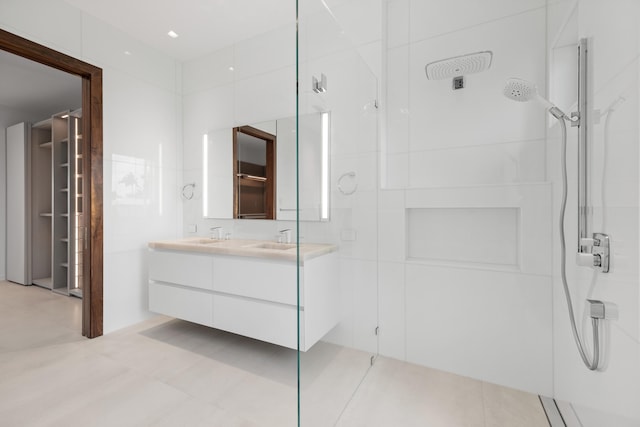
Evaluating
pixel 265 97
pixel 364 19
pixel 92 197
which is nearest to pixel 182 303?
pixel 92 197

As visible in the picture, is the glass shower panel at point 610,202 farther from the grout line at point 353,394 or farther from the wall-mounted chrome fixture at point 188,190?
the wall-mounted chrome fixture at point 188,190

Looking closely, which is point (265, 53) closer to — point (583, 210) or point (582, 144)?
point (582, 144)

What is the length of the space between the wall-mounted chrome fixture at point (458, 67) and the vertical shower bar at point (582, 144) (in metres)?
0.61

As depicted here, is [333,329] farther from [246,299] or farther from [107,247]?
[107,247]

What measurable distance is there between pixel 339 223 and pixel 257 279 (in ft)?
2.99

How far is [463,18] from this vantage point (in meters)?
1.87

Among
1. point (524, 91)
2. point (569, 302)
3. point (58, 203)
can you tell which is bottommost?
point (569, 302)

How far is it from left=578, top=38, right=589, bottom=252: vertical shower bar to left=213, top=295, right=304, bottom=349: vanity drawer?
5.10 ft

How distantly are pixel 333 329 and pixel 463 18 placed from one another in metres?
2.00

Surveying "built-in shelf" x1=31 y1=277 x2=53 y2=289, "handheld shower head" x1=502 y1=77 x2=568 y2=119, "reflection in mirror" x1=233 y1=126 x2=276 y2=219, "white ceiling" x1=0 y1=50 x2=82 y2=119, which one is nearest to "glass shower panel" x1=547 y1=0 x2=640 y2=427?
"handheld shower head" x1=502 y1=77 x2=568 y2=119

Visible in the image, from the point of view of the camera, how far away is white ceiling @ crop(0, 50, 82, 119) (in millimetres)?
3223

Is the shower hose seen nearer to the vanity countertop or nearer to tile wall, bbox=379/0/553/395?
tile wall, bbox=379/0/553/395

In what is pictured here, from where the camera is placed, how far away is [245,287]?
2.17m

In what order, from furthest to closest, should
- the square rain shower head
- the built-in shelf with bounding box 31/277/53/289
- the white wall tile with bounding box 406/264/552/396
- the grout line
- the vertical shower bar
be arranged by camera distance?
1. the built-in shelf with bounding box 31/277/53/289
2. the square rain shower head
3. the white wall tile with bounding box 406/264/552/396
4. the grout line
5. the vertical shower bar
